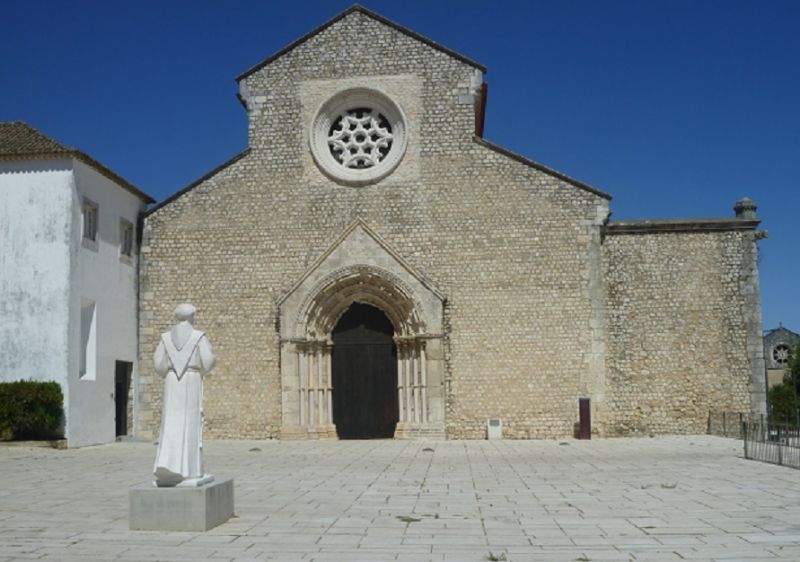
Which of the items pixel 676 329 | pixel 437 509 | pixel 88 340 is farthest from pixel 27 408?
pixel 676 329

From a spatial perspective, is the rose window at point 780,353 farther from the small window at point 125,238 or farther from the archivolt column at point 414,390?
the small window at point 125,238

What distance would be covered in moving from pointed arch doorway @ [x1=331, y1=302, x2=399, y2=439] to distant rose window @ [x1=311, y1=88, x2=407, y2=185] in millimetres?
3726

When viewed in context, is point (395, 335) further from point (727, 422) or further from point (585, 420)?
point (727, 422)

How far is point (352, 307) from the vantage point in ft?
79.7

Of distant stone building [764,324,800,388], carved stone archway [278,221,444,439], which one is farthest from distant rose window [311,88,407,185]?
distant stone building [764,324,800,388]

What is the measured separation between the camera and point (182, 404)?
366 inches

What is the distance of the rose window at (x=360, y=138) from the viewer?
24.2 m

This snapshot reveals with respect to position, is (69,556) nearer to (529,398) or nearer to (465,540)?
(465,540)

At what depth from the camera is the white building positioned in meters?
20.7

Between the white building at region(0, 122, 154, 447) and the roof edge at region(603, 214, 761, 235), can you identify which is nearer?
the white building at region(0, 122, 154, 447)

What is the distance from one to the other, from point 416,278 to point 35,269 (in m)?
9.21

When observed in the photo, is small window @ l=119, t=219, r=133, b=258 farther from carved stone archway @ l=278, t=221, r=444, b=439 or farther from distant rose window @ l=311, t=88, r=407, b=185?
distant rose window @ l=311, t=88, r=407, b=185

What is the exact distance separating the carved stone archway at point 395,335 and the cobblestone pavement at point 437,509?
4.71 metres

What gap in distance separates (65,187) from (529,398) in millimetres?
12488
